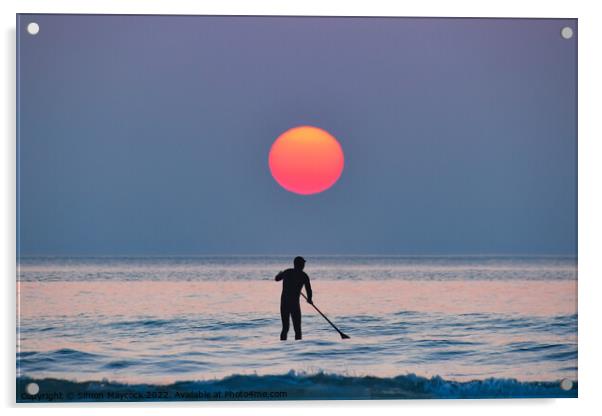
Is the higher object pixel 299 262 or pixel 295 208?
pixel 295 208

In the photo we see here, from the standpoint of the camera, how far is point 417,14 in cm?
463

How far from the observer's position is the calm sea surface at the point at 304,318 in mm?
4488

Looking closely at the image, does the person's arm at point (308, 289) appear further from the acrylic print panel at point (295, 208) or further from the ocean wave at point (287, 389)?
the ocean wave at point (287, 389)

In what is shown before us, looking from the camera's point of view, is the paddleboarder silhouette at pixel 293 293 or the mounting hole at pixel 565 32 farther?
the mounting hole at pixel 565 32

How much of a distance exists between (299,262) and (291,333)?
1.22 feet

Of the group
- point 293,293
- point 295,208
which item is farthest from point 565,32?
point 293,293

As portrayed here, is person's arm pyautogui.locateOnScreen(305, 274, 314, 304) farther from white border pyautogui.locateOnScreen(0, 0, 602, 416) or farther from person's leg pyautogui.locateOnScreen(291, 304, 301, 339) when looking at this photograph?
white border pyautogui.locateOnScreen(0, 0, 602, 416)

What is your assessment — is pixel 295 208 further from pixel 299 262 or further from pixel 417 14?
pixel 417 14

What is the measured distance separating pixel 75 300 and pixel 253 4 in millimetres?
1806

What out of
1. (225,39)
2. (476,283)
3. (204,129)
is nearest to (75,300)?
(204,129)

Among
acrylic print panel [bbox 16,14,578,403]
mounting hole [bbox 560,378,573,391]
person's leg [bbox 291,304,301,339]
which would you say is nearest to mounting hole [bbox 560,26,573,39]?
acrylic print panel [bbox 16,14,578,403]

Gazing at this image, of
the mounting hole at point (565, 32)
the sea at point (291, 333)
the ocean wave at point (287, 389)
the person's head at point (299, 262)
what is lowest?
the ocean wave at point (287, 389)

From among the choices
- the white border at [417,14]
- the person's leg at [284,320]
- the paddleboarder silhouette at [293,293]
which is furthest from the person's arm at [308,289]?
the white border at [417,14]

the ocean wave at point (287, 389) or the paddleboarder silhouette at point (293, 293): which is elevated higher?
the paddleboarder silhouette at point (293, 293)
